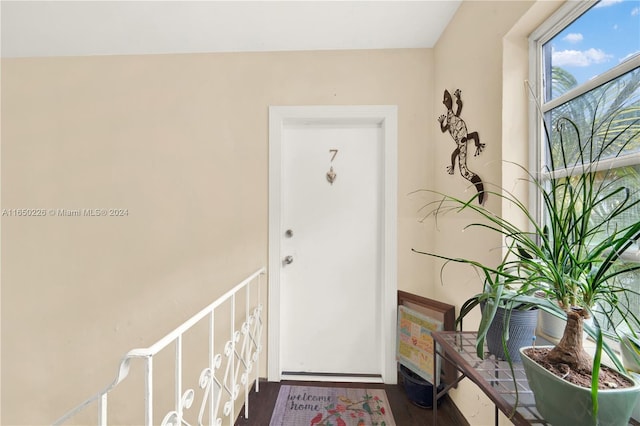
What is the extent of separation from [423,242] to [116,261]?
2163mm

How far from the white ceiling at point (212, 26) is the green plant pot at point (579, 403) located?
1755 mm

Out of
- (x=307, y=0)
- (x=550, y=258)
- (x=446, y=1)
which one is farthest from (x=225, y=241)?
(x=446, y=1)

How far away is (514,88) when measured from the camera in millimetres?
1120

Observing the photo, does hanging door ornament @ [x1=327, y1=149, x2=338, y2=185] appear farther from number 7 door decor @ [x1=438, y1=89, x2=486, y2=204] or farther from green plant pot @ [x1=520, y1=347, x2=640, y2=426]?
green plant pot @ [x1=520, y1=347, x2=640, y2=426]

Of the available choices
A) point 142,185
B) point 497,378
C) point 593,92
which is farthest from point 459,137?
A: point 142,185

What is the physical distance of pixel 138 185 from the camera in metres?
1.85

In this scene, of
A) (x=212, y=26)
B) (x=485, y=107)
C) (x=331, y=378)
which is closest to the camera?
(x=485, y=107)

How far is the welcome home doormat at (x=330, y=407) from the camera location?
1.42 m

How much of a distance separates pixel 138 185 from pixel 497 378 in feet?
7.37

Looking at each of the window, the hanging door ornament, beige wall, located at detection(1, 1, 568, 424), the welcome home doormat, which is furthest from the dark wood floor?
the hanging door ornament

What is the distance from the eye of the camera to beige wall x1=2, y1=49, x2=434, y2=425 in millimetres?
1791

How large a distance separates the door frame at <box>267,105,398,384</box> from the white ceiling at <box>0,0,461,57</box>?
44cm

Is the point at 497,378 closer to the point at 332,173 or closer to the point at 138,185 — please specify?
the point at 332,173

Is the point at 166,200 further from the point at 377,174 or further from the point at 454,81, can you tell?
the point at 454,81
